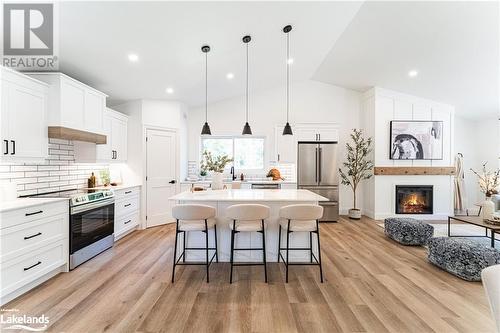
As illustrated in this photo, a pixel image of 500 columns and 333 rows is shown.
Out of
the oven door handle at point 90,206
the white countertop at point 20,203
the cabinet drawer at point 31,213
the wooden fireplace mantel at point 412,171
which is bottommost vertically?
the oven door handle at point 90,206

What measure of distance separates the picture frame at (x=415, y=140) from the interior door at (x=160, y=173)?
5158mm

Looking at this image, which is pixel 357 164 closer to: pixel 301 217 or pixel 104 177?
pixel 301 217

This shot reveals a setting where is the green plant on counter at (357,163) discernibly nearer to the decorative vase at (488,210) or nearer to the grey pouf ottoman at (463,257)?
the decorative vase at (488,210)

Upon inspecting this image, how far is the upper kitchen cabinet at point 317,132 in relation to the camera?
6.00 metres

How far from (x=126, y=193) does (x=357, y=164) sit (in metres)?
5.21

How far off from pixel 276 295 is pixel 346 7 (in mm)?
3957

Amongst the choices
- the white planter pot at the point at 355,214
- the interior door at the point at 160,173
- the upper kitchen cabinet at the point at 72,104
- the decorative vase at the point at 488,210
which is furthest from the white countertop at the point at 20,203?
the decorative vase at the point at 488,210

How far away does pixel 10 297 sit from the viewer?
91.6 inches

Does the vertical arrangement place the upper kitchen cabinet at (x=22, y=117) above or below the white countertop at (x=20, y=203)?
above

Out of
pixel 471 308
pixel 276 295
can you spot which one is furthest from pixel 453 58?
pixel 276 295

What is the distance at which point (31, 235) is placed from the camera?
2482mm

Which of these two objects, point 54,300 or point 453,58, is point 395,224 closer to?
point 453,58

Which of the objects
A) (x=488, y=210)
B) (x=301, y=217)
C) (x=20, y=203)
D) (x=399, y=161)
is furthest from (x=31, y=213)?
(x=399, y=161)

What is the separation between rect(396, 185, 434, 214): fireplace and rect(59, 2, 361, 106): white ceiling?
12.1 feet
